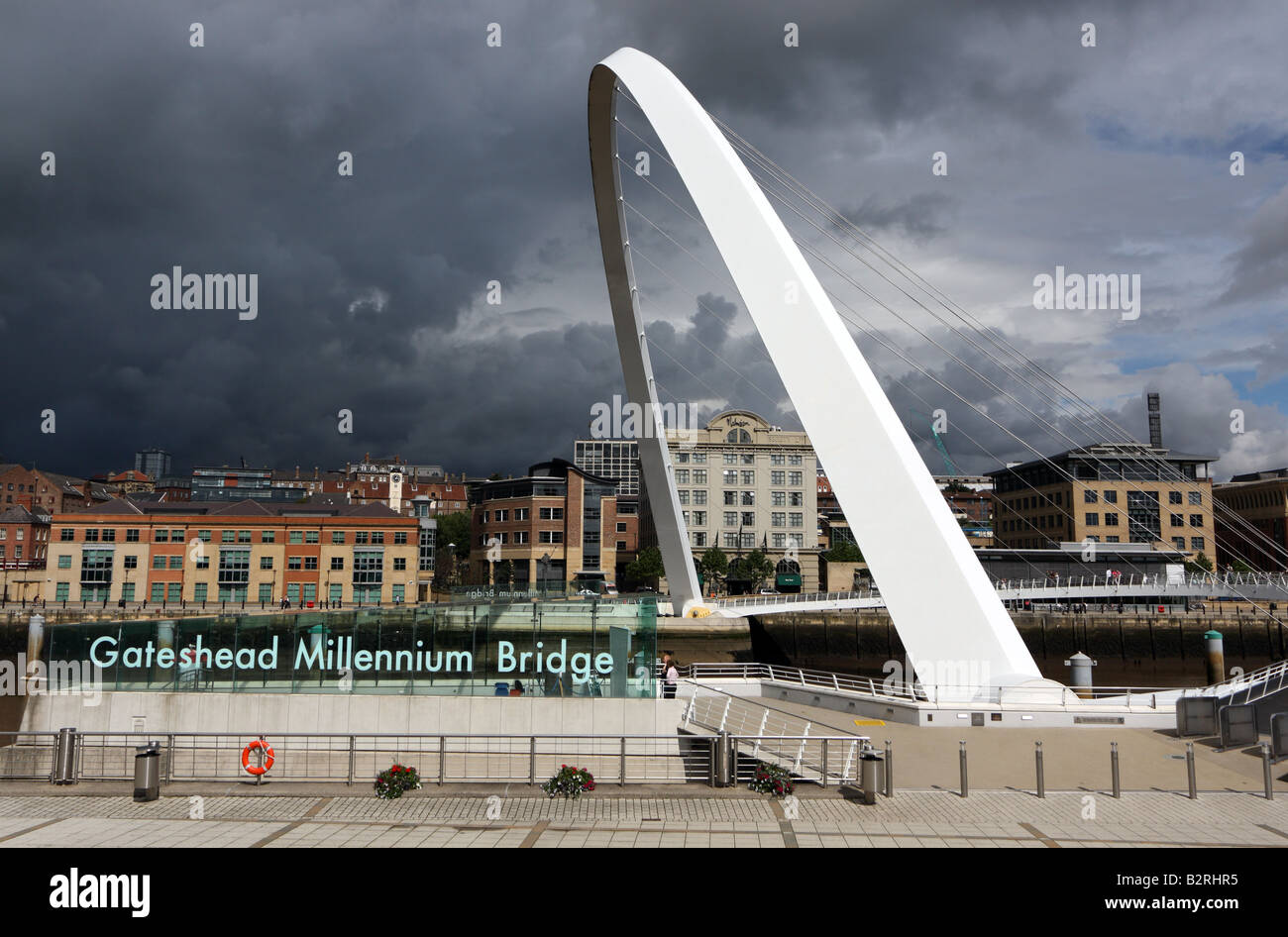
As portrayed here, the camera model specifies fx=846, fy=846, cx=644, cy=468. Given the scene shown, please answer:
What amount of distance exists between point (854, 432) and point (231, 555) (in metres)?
59.5

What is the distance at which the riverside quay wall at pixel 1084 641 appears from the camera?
48562mm

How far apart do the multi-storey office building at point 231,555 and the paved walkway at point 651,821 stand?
57.9 m

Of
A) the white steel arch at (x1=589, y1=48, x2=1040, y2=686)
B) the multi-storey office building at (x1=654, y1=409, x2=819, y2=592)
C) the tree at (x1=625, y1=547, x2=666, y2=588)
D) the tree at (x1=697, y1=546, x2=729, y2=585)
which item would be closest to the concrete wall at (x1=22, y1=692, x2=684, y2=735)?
the white steel arch at (x1=589, y1=48, x2=1040, y2=686)

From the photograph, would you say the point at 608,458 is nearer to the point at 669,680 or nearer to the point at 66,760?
the point at 669,680

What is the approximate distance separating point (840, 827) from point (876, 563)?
27.5 feet

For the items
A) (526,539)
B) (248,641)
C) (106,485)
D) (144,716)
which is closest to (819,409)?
(248,641)

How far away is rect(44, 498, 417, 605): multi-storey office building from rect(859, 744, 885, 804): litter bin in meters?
59.9

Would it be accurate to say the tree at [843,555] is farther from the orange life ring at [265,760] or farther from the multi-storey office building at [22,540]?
the multi-storey office building at [22,540]

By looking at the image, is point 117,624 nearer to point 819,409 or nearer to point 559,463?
point 819,409

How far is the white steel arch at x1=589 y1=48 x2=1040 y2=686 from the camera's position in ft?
53.5

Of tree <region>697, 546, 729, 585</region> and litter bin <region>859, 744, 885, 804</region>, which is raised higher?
tree <region>697, 546, 729, 585</region>

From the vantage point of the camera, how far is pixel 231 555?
211 ft

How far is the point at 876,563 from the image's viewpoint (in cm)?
1698

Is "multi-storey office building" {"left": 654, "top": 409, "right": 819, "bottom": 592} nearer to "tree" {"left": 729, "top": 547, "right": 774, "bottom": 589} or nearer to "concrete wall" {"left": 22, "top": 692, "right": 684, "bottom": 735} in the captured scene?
"tree" {"left": 729, "top": 547, "right": 774, "bottom": 589}
